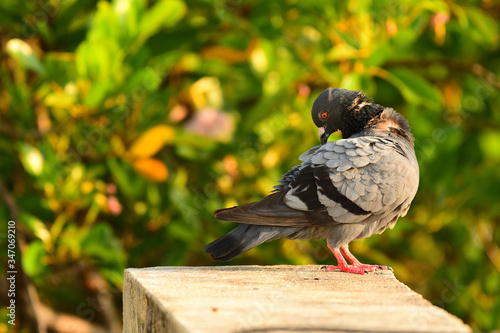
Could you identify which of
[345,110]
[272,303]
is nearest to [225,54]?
[345,110]

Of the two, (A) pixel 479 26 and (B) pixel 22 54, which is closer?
(B) pixel 22 54

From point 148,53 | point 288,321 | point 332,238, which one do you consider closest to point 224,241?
point 332,238

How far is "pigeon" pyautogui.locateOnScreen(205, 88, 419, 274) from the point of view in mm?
3111

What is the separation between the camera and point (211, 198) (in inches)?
180

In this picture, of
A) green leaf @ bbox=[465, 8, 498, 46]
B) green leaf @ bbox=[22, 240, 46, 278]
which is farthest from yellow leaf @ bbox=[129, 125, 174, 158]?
green leaf @ bbox=[465, 8, 498, 46]

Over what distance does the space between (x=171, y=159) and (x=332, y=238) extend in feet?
6.75

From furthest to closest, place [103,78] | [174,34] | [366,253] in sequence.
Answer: [366,253], [174,34], [103,78]

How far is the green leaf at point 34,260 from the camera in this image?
12.4 feet

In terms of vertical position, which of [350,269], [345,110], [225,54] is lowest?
[350,269]

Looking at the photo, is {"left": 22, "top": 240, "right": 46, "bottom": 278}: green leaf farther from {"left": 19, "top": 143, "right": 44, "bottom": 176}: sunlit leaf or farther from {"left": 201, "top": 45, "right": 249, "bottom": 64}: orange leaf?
{"left": 201, "top": 45, "right": 249, "bottom": 64}: orange leaf

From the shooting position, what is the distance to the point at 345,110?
3.60 metres

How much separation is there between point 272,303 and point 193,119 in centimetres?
278

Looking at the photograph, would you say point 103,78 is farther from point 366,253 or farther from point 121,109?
point 366,253

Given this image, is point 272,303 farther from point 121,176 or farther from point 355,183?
point 121,176
